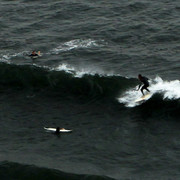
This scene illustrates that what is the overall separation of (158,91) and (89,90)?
6.83m

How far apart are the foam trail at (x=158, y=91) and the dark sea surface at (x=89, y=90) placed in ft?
0.30

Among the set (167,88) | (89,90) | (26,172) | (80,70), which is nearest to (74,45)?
(80,70)

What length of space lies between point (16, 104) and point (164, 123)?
1415 centimetres

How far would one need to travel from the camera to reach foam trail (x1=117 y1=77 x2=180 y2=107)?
44562 millimetres

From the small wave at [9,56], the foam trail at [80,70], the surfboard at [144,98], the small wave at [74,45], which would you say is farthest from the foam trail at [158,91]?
the small wave at [9,56]

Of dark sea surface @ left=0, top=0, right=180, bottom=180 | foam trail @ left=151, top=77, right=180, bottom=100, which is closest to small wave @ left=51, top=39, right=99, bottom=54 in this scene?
dark sea surface @ left=0, top=0, right=180, bottom=180

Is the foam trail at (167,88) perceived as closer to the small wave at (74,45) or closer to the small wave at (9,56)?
the small wave at (74,45)

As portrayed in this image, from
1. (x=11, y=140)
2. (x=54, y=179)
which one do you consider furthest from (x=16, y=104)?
(x=54, y=179)

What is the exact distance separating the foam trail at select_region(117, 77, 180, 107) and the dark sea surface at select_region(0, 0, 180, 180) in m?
0.09

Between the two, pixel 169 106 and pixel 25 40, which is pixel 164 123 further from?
pixel 25 40

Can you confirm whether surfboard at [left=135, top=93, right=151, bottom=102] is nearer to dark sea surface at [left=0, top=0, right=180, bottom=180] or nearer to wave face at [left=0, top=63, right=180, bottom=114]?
wave face at [left=0, top=63, right=180, bottom=114]

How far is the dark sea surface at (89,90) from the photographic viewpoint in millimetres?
36062

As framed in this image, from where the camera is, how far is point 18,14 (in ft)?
225

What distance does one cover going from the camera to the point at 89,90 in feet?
156
